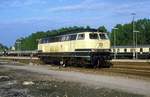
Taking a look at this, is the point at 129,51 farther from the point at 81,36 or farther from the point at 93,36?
the point at 93,36

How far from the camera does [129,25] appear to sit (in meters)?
140

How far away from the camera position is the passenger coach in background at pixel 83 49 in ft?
116

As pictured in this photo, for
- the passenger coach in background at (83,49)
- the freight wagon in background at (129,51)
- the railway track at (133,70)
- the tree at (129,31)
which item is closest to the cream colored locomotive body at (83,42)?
the passenger coach in background at (83,49)

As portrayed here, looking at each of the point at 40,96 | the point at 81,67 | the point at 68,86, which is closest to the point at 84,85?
the point at 68,86

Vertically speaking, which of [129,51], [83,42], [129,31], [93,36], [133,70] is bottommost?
[133,70]

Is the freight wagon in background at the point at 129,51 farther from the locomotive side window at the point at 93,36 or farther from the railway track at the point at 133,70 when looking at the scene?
the railway track at the point at 133,70

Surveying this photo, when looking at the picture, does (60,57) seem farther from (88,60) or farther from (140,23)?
(140,23)

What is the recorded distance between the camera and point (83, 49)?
36875 millimetres

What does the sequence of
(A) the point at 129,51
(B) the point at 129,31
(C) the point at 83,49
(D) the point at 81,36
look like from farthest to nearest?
(B) the point at 129,31 < (A) the point at 129,51 < (D) the point at 81,36 < (C) the point at 83,49

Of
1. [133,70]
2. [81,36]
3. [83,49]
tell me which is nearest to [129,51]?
[81,36]

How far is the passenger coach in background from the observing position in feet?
116

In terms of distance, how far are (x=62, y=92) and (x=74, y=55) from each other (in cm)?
1811

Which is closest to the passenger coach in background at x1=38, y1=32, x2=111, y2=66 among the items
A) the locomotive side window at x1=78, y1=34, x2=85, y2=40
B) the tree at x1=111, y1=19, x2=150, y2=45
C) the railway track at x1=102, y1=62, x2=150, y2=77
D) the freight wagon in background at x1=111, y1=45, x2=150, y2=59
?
the locomotive side window at x1=78, y1=34, x2=85, y2=40

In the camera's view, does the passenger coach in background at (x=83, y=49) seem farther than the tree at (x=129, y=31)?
No
